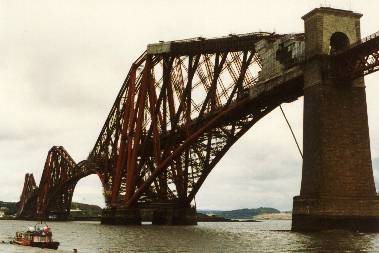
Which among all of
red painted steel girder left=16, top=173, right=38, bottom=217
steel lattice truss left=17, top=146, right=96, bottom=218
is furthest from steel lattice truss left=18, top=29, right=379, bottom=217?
red painted steel girder left=16, top=173, right=38, bottom=217

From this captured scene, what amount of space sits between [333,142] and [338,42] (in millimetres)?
9574

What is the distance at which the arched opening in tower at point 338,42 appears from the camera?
51312 millimetres

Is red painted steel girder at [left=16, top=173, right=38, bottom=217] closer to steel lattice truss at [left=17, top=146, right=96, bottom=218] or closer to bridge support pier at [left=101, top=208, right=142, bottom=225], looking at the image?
steel lattice truss at [left=17, top=146, right=96, bottom=218]

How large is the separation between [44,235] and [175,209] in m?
35.6

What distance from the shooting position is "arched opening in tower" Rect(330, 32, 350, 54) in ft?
168

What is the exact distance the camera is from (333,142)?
159ft

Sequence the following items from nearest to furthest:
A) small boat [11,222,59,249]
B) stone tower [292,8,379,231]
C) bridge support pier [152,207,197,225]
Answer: small boat [11,222,59,249] → stone tower [292,8,379,231] → bridge support pier [152,207,197,225]

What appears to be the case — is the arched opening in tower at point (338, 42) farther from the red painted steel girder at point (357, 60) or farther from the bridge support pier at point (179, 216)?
the bridge support pier at point (179, 216)

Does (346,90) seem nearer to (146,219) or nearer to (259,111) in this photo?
(259,111)

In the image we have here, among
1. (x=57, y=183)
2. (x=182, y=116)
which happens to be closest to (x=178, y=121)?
(x=182, y=116)

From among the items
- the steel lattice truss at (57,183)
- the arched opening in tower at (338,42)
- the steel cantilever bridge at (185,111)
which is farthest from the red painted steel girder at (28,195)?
the arched opening in tower at (338,42)

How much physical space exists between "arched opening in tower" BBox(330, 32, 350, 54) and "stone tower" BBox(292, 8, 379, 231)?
87 millimetres

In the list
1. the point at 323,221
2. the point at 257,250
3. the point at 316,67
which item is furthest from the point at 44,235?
the point at 316,67

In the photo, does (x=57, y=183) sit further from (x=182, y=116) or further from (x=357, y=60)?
(x=357, y=60)
